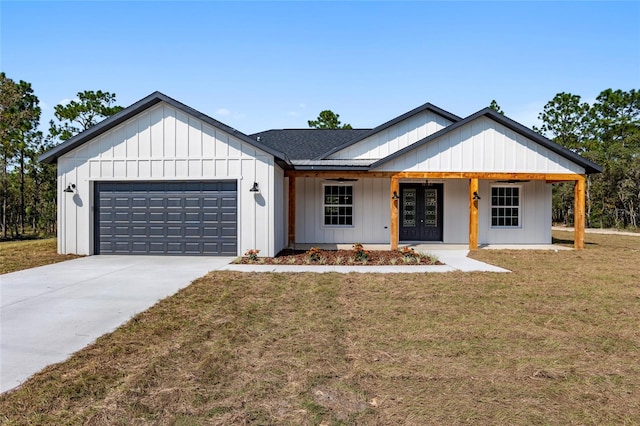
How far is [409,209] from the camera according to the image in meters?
14.7

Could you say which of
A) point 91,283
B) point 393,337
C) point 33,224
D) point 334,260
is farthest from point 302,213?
point 33,224

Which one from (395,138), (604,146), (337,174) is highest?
(604,146)

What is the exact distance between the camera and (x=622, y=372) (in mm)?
3424

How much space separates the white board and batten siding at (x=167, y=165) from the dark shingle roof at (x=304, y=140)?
432cm

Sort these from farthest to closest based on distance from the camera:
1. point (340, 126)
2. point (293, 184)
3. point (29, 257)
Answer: point (340, 126) → point (293, 184) → point (29, 257)

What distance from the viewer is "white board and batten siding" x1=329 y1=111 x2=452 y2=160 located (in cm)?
1500

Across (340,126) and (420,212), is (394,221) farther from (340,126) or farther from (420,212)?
(340,126)

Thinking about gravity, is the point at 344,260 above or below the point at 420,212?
below

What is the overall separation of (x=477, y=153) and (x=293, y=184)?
656 centimetres

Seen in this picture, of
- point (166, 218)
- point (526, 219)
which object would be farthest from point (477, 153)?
point (166, 218)

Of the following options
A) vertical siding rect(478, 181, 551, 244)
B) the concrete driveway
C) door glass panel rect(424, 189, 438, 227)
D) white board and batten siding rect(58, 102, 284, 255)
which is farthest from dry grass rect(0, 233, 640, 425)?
door glass panel rect(424, 189, 438, 227)

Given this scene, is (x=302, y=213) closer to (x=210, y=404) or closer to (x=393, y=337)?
(x=393, y=337)

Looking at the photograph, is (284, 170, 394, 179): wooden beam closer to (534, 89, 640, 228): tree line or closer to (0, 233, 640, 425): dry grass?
(0, 233, 640, 425): dry grass

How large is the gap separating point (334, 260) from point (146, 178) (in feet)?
20.7
